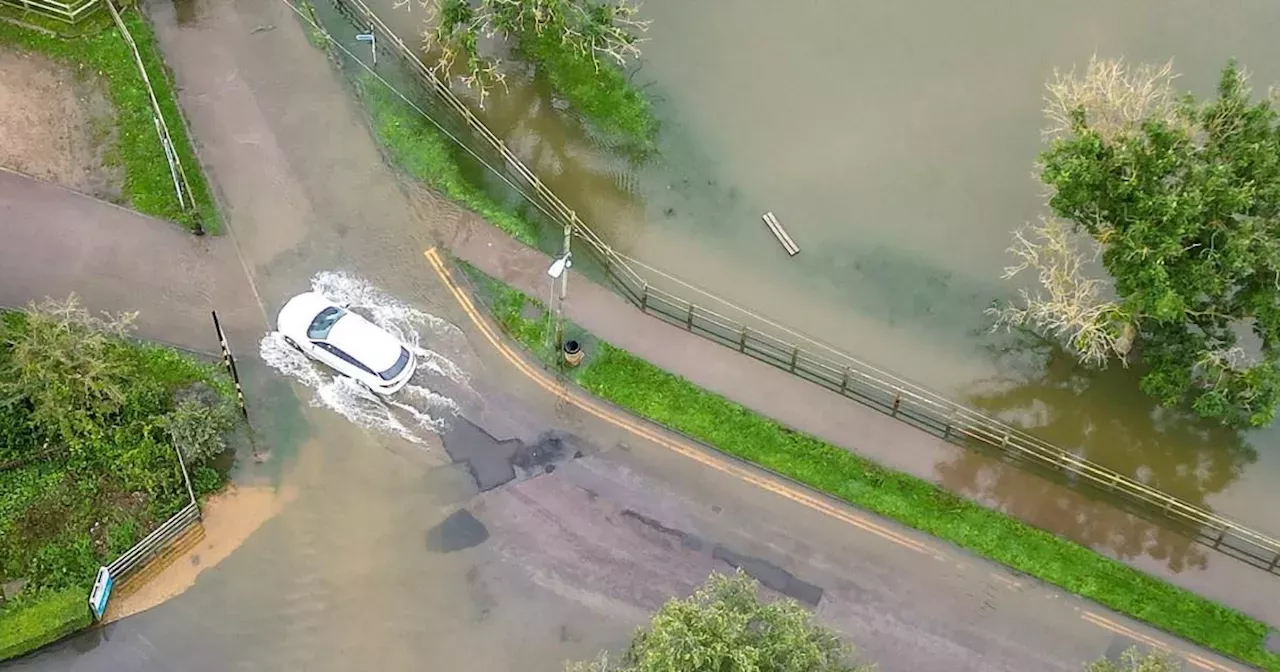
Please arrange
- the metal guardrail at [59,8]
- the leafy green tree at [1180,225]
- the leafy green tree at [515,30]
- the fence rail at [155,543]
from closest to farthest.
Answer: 1. the leafy green tree at [1180,225]
2. the fence rail at [155,543]
3. the leafy green tree at [515,30]
4. the metal guardrail at [59,8]

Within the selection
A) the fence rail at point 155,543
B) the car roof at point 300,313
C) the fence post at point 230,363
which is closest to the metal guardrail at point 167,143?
the fence post at point 230,363

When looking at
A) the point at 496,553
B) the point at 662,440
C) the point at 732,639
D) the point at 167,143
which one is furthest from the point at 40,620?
the point at 732,639

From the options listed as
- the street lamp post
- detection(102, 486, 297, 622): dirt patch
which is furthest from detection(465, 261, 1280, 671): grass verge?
detection(102, 486, 297, 622): dirt patch

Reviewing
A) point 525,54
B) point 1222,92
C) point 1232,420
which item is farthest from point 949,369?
point 525,54

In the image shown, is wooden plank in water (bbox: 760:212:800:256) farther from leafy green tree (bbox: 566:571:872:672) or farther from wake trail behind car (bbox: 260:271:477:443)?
leafy green tree (bbox: 566:571:872:672)

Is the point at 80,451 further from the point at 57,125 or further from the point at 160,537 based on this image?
the point at 57,125

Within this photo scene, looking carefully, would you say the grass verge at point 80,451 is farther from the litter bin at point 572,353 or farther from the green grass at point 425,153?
the green grass at point 425,153
